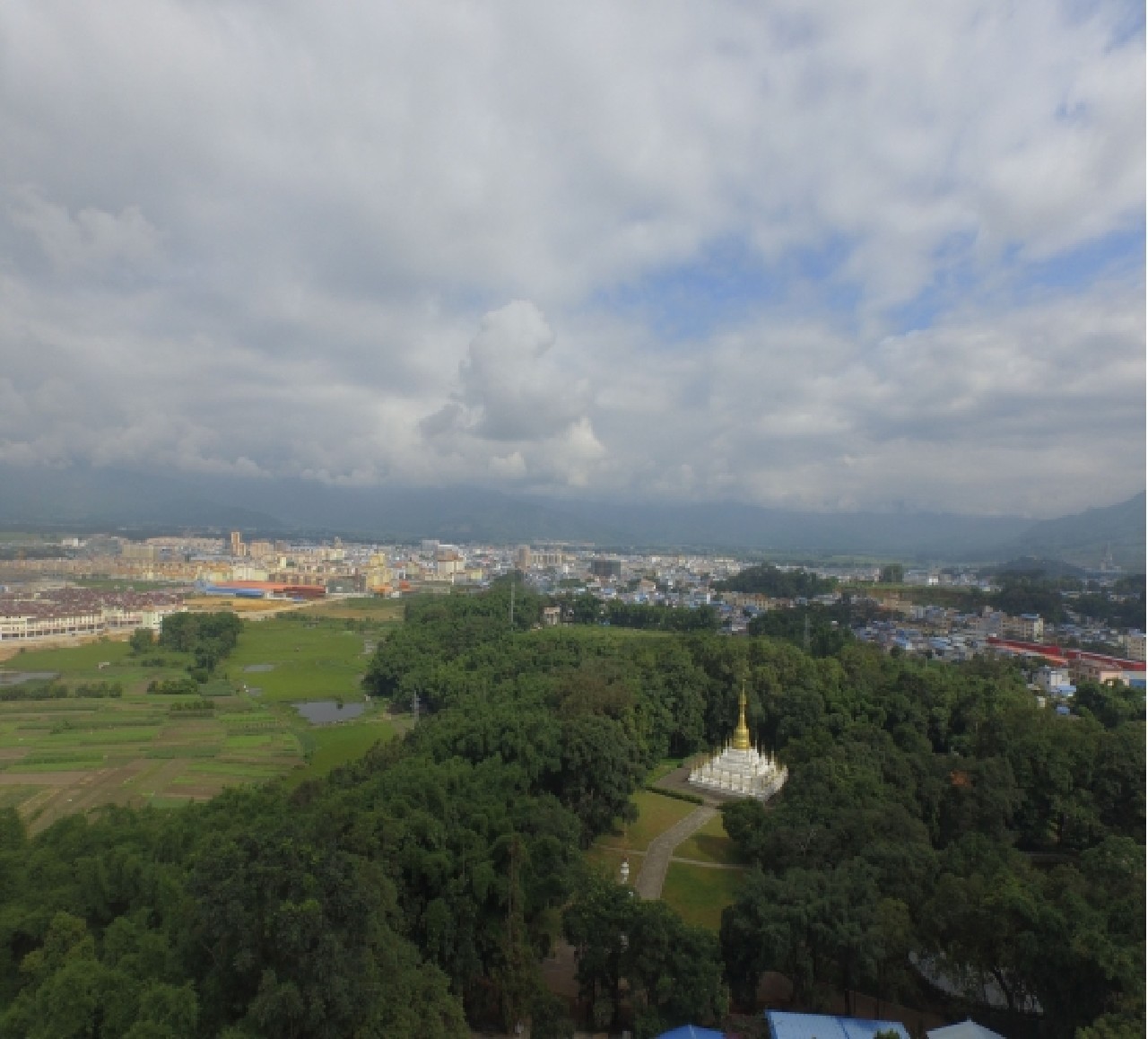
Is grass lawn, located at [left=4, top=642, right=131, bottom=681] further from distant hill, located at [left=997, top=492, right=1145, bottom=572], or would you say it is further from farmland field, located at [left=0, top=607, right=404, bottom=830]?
distant hill, located at [left=997, top=492, right=1145, bottom=572]

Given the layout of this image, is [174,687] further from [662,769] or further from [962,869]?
[962,869]

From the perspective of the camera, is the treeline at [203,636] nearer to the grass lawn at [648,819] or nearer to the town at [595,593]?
the town at [595,593]

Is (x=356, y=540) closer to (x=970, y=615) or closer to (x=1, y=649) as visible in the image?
(x=1, y=649)

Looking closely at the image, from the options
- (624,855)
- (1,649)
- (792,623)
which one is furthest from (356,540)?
(624,855)

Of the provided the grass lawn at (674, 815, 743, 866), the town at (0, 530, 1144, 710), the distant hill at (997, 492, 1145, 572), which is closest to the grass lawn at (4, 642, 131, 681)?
the town at (0, 530, 1144, 710)

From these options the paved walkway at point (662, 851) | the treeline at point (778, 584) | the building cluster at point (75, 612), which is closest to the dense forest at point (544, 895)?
the paved walkway at point (662, 851)

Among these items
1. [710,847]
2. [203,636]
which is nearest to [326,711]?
[203,636]
